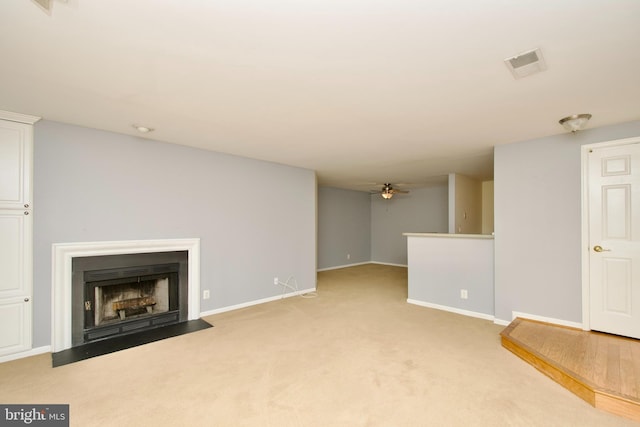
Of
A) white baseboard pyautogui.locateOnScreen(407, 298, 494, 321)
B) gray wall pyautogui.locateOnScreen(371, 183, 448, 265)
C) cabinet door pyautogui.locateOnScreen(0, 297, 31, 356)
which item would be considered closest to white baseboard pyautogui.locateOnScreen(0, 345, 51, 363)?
cabinet door pyautogui.locateOnScreen(0, 297, 31, 356)

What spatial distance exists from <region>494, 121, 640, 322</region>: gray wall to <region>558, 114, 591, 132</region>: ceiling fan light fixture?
47 cm

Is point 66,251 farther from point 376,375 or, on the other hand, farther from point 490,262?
point 490,262

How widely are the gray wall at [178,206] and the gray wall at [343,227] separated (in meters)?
2.30

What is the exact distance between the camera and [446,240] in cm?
448

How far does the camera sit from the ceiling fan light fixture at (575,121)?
2848 mm

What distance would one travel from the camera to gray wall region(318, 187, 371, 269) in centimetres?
793

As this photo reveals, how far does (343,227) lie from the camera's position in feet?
27.8

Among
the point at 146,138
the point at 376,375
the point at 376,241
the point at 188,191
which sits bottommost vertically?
the point at 376,375

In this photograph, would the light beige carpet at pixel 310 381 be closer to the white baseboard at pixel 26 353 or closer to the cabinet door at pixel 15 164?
the white baseboard at pixel 26 353

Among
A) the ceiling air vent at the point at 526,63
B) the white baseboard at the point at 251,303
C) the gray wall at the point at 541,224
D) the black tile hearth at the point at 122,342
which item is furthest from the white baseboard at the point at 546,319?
the black tile hearth at the point at 122,342

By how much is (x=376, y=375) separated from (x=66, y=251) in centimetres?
336

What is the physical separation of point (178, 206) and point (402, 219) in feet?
21.4

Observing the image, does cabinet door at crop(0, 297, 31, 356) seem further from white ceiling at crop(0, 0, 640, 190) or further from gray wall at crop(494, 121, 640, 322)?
gray wall at crop(494, 121, 640, 322)

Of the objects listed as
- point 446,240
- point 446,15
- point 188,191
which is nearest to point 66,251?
point 188,191
